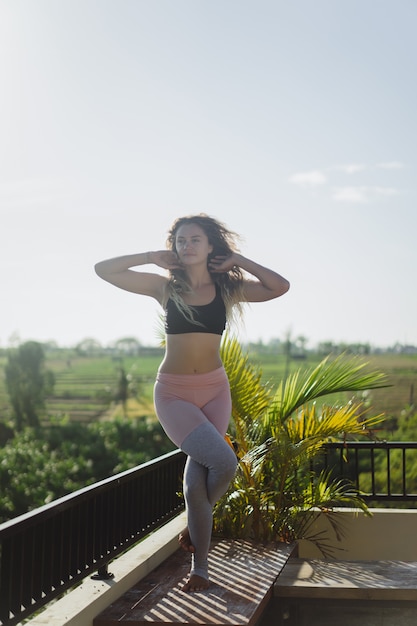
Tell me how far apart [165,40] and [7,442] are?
135ft

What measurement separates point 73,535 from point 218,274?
121 centimetres

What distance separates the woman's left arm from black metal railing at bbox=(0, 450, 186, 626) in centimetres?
101

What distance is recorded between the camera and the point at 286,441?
4.84 meters

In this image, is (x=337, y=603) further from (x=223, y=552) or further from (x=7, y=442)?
(x=7, y=442)

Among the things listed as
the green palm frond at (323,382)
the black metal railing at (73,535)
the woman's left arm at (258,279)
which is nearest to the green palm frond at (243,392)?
the green palm frond at (323,382)

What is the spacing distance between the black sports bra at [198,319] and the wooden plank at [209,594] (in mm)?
1070

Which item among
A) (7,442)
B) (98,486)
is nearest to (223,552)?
(98,486)

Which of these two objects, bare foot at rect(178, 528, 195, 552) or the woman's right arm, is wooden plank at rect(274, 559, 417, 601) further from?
the woman's right arm

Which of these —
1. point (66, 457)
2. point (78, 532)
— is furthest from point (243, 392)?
point (66, 457)

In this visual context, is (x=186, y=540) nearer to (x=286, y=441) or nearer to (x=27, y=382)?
(x=286, y=441)

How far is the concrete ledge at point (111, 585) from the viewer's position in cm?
286

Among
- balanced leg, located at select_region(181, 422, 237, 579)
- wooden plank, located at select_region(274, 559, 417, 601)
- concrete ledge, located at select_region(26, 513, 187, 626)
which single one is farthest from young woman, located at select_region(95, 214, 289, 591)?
wooden plank, located at select_region(274, 559, 417, 601)

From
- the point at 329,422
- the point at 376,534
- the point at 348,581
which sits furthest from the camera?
the point at 376,534

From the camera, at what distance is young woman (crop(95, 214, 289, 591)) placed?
321 cm
